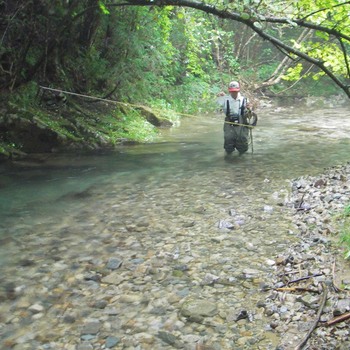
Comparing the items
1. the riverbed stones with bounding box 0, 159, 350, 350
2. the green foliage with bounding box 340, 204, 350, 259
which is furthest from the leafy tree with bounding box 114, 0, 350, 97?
the riverbed stones with bounding box 0, 159, 350, 350


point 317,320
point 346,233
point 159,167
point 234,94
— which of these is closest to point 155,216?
point 346,233

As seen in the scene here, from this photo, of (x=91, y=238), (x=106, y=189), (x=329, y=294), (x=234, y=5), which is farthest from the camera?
(x=106, y=189)

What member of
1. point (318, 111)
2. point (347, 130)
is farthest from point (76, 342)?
point (318, 111)

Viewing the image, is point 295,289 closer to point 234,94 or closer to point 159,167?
point 159,167

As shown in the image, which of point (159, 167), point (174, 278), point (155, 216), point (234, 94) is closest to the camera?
point (174, 278)

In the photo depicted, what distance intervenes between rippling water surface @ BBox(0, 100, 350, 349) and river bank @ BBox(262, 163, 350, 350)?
0.65ft

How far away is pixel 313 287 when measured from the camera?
4117 mm

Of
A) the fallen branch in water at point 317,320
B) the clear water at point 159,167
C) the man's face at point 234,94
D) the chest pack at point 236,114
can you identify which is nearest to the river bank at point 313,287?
the fallen branch in water at point 317,320

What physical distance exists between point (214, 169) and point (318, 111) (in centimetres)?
1452

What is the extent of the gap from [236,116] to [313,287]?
6519mm

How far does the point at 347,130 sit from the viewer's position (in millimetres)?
15594

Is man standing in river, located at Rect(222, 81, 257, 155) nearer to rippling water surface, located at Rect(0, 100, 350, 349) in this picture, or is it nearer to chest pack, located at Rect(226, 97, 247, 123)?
chest pack, located at Rect(226, 97, 247, 123)

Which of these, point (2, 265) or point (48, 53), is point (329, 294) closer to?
point (2, 265)

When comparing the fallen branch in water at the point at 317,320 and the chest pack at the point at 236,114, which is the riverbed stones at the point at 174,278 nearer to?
the fallen branch in water at the point at 317,320
